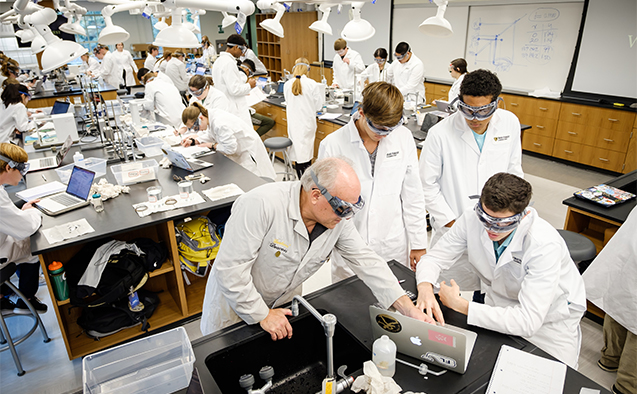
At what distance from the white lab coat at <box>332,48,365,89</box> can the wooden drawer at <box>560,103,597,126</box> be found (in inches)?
127

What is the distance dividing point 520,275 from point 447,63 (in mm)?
6563

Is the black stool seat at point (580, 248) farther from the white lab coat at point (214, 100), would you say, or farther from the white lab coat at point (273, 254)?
the white lab coat at point (214, 100)

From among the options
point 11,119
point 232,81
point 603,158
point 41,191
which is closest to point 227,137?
point 41,191

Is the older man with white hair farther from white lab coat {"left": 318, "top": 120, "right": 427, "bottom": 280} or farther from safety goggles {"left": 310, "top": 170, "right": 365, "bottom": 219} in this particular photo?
white lab coat {"left": 318, "top": 120, "right": 427, "bottom": 280}

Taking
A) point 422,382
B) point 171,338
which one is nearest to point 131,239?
point 171,338

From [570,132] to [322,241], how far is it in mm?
5388

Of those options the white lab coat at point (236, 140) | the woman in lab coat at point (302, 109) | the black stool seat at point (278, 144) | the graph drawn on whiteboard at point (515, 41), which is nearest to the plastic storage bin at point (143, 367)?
the white lab coat at point (236, 140)

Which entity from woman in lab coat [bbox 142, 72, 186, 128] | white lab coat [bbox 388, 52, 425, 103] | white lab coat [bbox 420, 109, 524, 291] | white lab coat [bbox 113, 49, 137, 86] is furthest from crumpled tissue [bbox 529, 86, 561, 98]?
white lab coat [bbox 113, 49, 137, 86]

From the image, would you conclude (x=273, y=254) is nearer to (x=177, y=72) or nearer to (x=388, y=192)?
(x=388, y=192)

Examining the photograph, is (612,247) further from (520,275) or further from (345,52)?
(345,52)

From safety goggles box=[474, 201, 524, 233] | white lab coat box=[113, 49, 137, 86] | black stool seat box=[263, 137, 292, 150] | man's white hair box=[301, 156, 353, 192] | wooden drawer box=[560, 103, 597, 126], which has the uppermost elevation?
white lab coat box=[113, 49, 137, 86]

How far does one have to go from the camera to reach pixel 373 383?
1262mm

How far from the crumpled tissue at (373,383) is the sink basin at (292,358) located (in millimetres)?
184

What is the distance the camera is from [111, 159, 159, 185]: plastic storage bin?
3.20 metres
